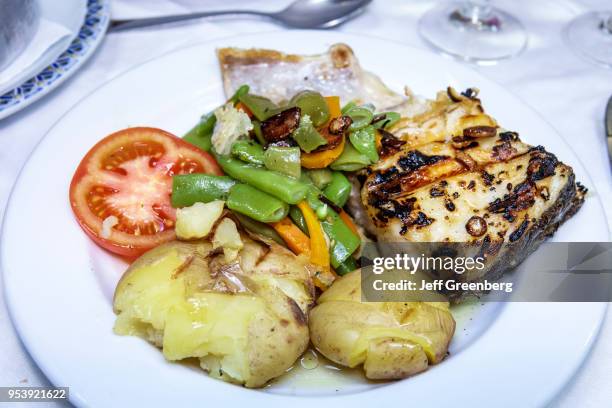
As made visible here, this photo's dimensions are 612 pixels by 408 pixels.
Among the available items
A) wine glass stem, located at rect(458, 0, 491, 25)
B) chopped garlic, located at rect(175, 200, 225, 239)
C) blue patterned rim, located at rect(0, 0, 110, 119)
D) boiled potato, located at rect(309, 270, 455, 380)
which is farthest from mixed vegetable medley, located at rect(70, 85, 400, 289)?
wine glass stem, located at rect(458, 0, 491, 25)

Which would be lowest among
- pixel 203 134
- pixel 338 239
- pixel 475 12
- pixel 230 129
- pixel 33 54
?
pixel 338 239

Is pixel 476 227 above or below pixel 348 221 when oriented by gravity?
above

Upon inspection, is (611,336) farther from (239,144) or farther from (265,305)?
(239,144)

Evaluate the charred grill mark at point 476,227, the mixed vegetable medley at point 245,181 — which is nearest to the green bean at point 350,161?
the mixed vegetable medley at point 245,181

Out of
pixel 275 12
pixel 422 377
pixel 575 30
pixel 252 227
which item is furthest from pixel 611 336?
pixel 275 12

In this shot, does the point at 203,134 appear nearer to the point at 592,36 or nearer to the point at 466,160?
the point at 466,160

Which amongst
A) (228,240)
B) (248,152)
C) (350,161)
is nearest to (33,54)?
(248,152)
